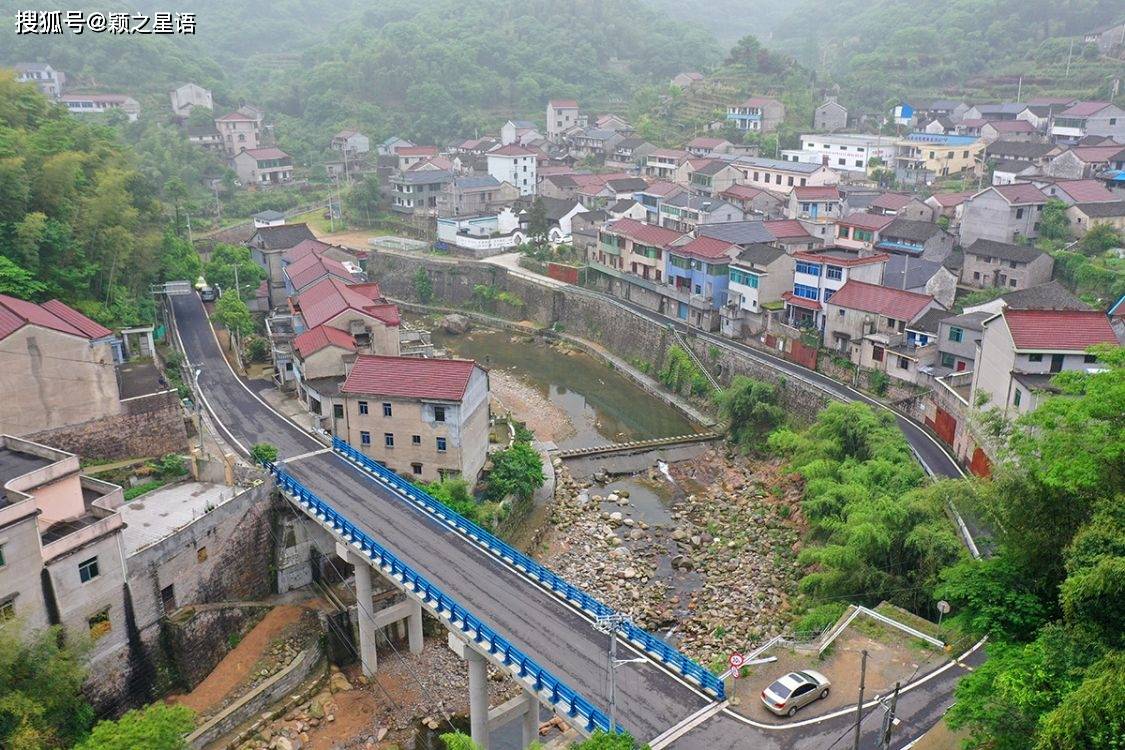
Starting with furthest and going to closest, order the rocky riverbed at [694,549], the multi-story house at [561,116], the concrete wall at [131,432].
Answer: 1. the multi-story house at [561,116]
2. the concrete wall at [131,432]
3. the rocky riverbed at [694,549]

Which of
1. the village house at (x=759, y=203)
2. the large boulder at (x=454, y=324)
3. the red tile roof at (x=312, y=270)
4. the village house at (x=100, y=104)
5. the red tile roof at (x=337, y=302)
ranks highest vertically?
the village house at (x=100, y=104)

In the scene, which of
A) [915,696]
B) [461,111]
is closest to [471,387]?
[915,696]

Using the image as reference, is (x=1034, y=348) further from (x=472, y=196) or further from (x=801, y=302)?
(x=472, y=196)

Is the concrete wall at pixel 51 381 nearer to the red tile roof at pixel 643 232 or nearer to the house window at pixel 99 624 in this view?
the house window at pixel 99 624

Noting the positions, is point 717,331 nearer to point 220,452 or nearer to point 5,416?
point 220,452

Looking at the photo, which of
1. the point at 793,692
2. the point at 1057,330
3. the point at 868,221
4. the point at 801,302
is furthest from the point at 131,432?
the point at 868,221

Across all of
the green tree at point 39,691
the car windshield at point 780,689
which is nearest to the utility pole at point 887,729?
the car windshield at point 780,689
